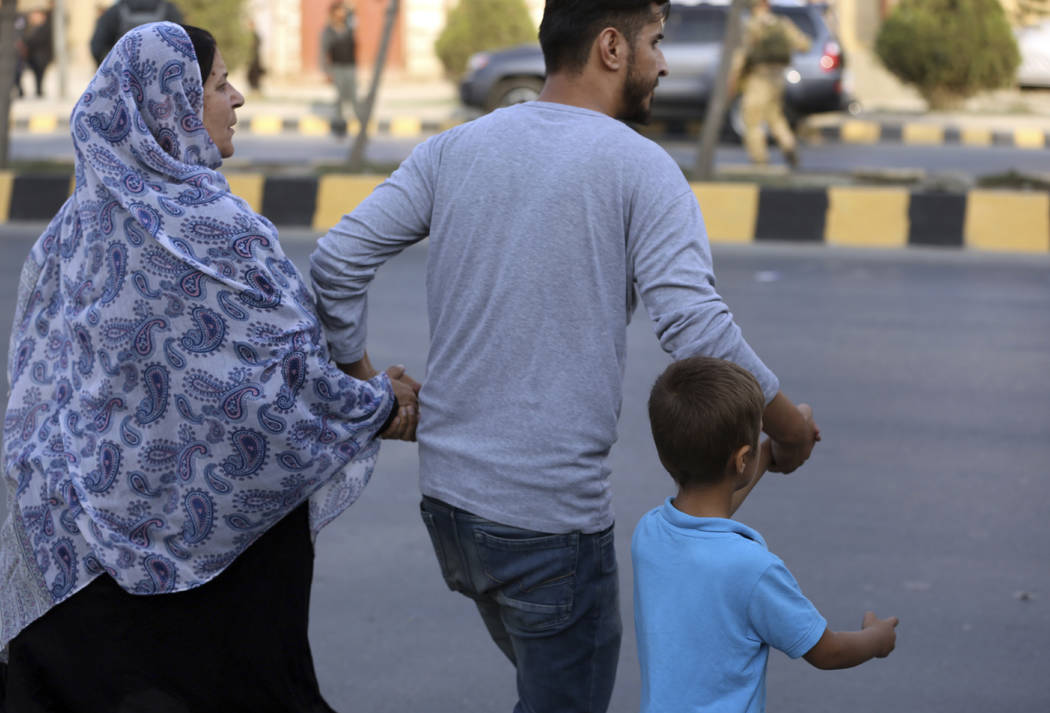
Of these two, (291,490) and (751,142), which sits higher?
(291,490)

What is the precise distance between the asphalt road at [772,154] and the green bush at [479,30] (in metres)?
6.27

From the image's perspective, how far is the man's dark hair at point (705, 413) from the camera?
208 centimetres

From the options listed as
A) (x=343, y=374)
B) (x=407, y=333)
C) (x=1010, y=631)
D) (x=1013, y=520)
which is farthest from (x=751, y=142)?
(x=343, y=374)

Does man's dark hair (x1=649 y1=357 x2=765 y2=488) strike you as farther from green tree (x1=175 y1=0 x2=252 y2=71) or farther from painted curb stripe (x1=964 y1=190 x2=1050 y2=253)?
green tree (x1=175 y1=0 x2=252 y2=71)

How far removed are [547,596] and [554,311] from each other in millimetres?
411

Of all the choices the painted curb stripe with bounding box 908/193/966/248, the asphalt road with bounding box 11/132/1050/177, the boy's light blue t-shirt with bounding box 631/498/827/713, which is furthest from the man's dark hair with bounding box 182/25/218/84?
the asphalt road with bounding box 11/132/1050/177

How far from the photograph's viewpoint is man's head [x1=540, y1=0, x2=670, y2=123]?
2236mm

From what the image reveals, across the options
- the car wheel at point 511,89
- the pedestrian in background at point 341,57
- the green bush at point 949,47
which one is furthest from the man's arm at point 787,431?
the green bush at point 949,47

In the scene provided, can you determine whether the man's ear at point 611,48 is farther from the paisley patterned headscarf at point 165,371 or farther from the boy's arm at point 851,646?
the boy's arm at point 851,646

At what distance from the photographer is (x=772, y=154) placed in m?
15.8

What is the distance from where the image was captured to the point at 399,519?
4605 mm

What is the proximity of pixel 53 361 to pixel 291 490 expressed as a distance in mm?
440

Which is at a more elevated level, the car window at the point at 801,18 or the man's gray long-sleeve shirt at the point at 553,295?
the man's gray long-sleeve shirt at the point at 553,295

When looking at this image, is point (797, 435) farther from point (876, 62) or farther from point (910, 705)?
point (876, 62)
